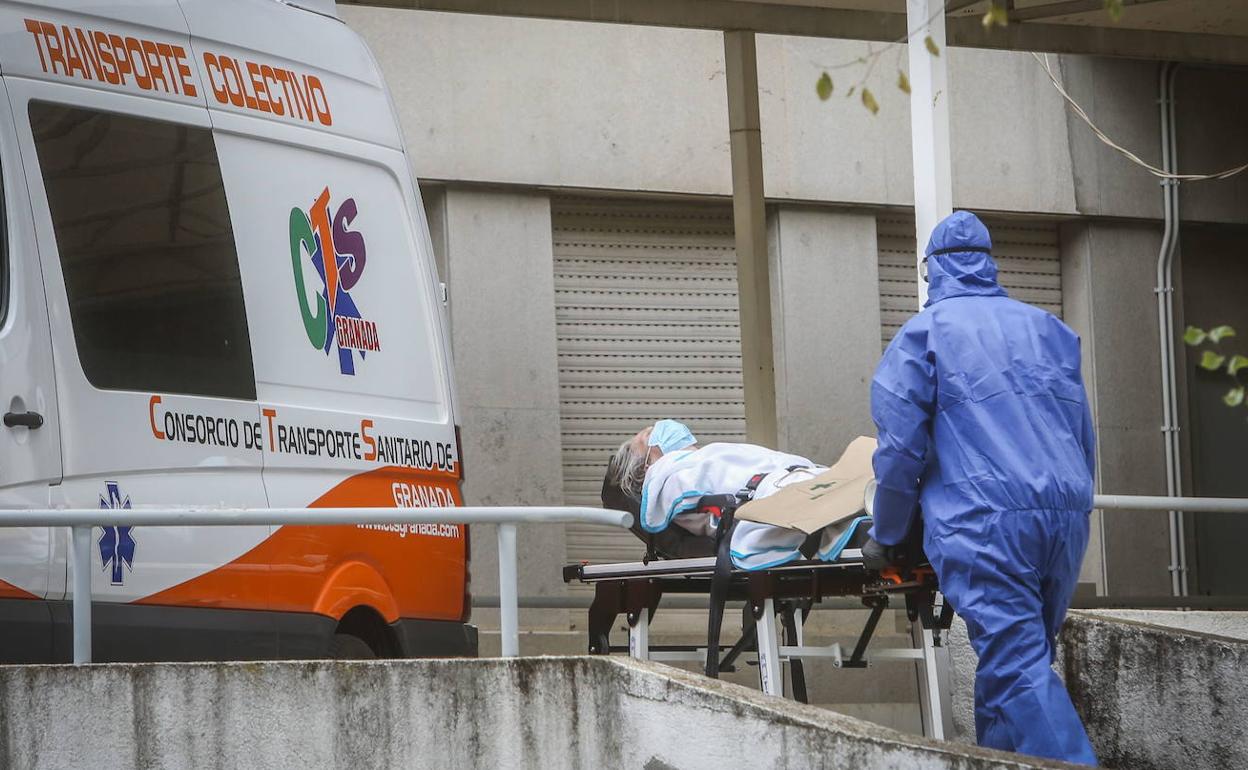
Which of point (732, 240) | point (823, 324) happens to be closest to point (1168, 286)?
point (823, 324)

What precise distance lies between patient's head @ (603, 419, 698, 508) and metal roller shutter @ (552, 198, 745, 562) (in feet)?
17.6

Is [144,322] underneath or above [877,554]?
above

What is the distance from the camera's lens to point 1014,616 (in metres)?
4.86

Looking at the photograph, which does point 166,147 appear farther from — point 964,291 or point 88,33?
point 964,291

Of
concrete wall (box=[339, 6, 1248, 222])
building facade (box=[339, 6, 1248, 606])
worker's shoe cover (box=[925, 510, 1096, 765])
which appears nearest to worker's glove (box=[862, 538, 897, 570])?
worker's shoe cover (box=[925, 510, 1096, 765])

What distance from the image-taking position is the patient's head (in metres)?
6.47

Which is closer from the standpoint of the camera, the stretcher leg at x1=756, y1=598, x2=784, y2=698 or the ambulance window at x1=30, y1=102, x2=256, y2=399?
the ambulance window at x1=30, y1=102, x2=256, y2=399

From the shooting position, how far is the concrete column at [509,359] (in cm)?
1150

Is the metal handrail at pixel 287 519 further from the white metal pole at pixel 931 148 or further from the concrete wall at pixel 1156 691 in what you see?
the white metal pole at pixel 931 148

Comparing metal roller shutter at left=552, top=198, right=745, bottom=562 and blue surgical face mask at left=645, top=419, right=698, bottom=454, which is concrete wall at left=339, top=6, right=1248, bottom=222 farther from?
blue surgical face mask at left=645, top=419, right=698, bottom=454

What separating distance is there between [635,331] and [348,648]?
658 centimetres

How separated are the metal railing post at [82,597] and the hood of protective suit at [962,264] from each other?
2416 millimetres

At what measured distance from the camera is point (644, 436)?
6.56 metres

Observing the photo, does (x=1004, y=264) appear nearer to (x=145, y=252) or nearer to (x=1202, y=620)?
(x=1202, y=620)
